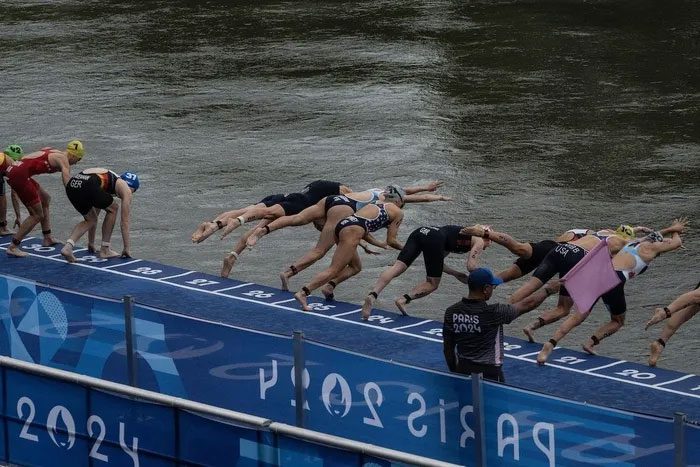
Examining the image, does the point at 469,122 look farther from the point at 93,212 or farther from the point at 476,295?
the point at 476,295

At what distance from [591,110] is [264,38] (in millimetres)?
9577

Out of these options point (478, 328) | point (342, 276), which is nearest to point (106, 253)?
point (342, 276)

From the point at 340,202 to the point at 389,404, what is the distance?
22.2 ft

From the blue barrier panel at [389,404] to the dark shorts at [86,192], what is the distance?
7590 millimetres

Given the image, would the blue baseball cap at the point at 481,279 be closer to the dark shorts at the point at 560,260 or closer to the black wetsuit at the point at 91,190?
the dark shorts at the point at 560,260

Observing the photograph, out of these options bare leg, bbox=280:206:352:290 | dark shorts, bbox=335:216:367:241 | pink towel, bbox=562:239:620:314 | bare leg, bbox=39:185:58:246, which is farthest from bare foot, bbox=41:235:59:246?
pink towel, bbox=562:239:620:314

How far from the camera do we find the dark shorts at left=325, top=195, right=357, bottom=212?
17281mm

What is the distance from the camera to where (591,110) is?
27.5 metres

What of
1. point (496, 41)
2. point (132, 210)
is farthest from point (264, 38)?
point (132, 210)

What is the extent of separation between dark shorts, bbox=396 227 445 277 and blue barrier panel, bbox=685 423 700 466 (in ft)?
23.7

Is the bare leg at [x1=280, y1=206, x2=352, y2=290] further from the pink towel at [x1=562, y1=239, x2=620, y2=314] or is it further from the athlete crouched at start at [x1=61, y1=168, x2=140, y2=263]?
the pink towel at [x1=562, y1=239, x2=620, y2=314]

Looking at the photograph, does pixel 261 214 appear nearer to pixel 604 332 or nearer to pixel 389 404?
pixel 604 332

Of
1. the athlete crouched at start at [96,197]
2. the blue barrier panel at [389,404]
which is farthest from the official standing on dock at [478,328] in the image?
the athlete crouched at start at [96,197]

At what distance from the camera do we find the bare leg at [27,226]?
59.7ft
